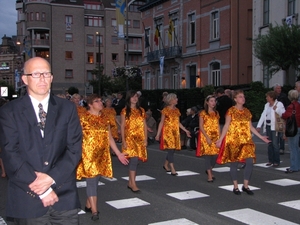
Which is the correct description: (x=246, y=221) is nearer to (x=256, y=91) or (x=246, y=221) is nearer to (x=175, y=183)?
(x=175, y=183)

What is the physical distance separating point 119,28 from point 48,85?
25851 mm

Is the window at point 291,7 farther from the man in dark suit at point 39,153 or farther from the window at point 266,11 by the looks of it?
the man in dark suit at point 39,153

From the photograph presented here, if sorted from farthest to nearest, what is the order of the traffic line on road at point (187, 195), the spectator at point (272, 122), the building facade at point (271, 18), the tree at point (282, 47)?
1. the building facade at point (271, 18)
2. the tree at point (282, 47)
3. the spectator at point (272, 122)
4. the traffic line on road at point (187, 195)

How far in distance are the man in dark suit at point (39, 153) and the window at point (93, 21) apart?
2543 inches

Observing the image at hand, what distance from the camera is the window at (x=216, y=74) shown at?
31.7 meters

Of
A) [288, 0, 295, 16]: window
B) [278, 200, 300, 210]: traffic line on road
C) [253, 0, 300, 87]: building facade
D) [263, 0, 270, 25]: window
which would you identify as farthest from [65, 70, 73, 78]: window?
[278, 200, 300, 210]: traffic line on road

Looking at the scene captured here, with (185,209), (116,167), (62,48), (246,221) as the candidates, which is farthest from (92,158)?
(62,48)

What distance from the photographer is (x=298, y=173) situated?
9.92 meters

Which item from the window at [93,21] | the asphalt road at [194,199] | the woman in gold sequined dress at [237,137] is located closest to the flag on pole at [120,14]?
the asphalt road at [194,199]

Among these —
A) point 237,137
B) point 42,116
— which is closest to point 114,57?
point 237,137

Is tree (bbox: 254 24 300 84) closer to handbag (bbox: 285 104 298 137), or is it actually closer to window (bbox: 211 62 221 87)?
window (bbox: 211 62 221 87)

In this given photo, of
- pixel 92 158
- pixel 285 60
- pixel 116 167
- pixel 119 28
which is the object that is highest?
pixel 119 28

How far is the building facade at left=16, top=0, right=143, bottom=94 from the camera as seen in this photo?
208 feet

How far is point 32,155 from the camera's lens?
3.28 metres
